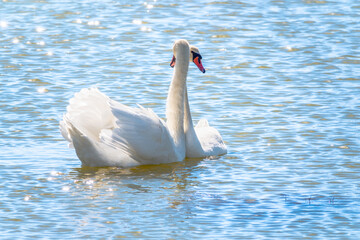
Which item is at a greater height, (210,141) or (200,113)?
(210,141)

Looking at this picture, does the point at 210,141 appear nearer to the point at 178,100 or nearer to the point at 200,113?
the point at 178,100

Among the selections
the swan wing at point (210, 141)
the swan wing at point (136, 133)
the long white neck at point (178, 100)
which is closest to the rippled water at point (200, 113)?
the swan wing at point (210, 141)

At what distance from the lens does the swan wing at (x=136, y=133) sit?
11.4m

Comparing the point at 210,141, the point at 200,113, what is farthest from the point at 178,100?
the point at 200,113

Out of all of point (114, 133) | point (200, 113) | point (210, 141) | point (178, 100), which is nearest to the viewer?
point (114, 133)

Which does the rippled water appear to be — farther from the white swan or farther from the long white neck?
the long white neck

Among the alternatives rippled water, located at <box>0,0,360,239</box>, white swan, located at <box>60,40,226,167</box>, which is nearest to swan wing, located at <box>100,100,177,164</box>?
white swan, located at <box>60,40,226,167</box>

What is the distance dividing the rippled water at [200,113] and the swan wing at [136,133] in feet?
1.05

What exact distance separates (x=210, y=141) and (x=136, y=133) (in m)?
1.75

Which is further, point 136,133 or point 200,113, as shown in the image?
point 200,113

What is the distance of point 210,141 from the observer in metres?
12.9

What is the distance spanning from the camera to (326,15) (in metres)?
24.0

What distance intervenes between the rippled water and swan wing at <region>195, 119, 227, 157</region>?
0.18 m

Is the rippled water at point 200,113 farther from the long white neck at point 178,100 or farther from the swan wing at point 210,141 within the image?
the long white neck at point 178,100
